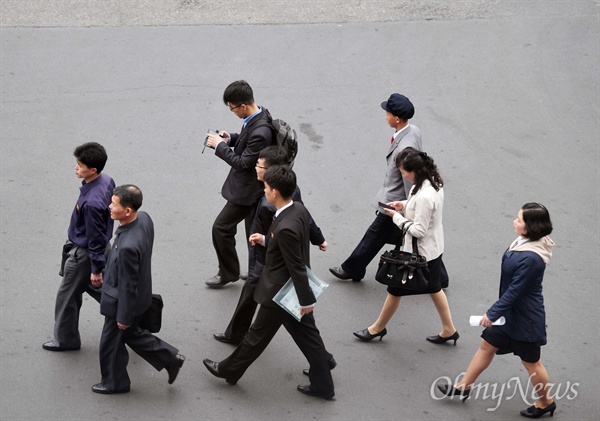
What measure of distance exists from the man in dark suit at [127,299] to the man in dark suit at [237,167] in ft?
4.42

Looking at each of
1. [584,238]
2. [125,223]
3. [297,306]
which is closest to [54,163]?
[125,223]

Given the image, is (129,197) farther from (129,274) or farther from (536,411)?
(536,411)

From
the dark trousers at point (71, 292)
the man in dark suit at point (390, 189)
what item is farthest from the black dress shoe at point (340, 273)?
the dark trousers at point (71, 292)

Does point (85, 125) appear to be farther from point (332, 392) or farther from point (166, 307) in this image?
point (332, 392)

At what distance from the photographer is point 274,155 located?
22.8 feet

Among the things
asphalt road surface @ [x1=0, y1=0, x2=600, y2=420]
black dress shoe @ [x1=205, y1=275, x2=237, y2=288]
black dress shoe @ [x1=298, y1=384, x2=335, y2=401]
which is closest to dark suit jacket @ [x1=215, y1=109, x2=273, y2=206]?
black dress shoe @ [x1=205, y1=275, x2=237, y2=288]

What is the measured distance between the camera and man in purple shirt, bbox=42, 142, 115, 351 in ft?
22.1

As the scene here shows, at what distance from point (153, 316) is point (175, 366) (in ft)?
1.36

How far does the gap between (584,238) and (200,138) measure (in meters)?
4.24

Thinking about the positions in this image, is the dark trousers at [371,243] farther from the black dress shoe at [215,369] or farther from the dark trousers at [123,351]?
the dark trousers at [123,351]

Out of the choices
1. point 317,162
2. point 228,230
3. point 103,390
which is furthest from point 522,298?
point 317,162

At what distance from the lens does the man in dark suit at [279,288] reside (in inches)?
251

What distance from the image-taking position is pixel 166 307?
778 cm

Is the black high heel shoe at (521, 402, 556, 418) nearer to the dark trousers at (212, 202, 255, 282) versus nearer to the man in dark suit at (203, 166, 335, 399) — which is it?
the man in dark suit at (203, 166, 335, 399)
